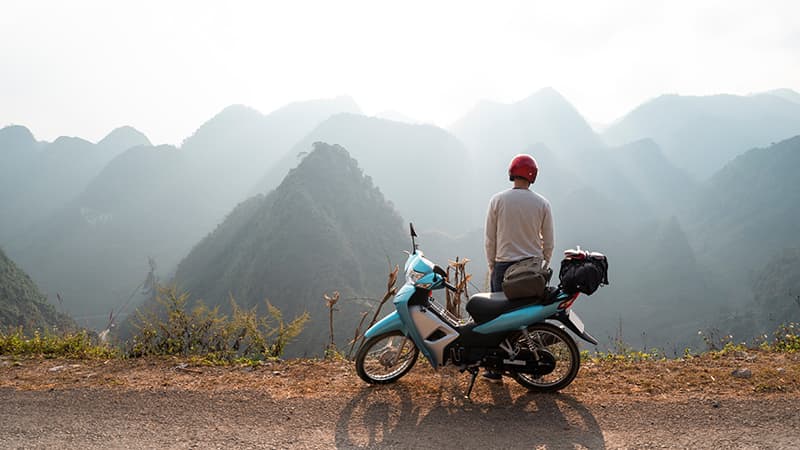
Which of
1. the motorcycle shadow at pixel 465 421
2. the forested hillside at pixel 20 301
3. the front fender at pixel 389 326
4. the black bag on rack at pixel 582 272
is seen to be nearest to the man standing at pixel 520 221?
the black bag on rack at pixel 582 272

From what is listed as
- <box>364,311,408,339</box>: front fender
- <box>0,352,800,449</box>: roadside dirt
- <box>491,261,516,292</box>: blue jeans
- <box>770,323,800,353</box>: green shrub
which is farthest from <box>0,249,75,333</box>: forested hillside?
<box>770,323,800,353</box>: green shrub

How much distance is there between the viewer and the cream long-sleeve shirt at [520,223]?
4.93 m

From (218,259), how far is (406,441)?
281 ft

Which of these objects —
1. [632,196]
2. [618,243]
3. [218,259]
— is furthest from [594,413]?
[632,196]

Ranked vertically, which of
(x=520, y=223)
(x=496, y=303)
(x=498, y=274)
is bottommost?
(x=496, y=303)

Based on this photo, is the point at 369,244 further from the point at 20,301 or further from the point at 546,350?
the point at 546,350

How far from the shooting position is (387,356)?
5109 mm

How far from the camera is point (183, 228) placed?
178375mm

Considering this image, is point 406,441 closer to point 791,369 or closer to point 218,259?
point 791,369

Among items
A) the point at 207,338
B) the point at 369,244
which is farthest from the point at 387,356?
the point at 369,244

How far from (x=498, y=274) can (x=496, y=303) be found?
23.4 inches

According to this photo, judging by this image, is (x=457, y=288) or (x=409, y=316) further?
(x=457, y=288)

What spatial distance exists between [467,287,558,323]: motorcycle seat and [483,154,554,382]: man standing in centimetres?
35

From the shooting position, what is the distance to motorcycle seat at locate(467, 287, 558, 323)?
15.2 ft
